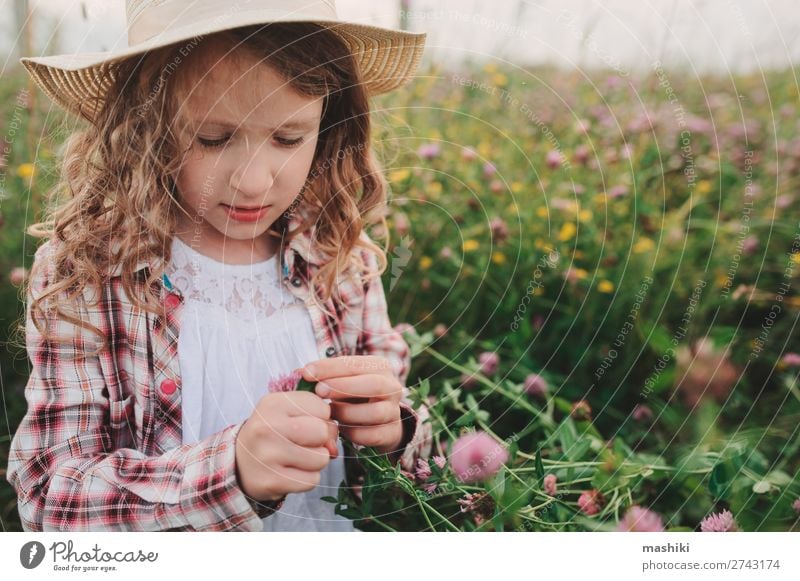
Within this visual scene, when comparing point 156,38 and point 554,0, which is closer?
point 156,38

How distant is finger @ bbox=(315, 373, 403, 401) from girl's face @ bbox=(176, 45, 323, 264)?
134 millimetres

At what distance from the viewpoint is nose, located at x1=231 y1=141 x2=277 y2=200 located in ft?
1.81

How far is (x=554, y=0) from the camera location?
0.77 meters

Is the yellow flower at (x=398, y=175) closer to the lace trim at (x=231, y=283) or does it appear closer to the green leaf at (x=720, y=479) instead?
the lace trim at (x=231, y=283)

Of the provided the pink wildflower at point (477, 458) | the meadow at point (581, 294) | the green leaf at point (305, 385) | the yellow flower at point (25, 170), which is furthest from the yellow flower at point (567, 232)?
the yellow flower at point (25, 170)

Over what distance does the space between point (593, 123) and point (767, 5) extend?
0.27 meters

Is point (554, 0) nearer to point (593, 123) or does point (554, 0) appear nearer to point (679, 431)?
point (593, 123)

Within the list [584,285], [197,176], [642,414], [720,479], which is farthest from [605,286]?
[197,176]

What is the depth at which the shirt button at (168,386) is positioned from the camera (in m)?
0.58

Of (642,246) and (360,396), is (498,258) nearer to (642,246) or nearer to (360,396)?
(642,246)

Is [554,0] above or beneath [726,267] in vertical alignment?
above

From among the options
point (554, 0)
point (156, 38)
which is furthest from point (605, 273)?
point (156, 38)

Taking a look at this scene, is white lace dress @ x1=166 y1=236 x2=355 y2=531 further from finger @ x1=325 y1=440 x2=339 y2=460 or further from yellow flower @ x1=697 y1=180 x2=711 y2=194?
yellow flower @ x1=697 y1=180 x2=711 y2=194
